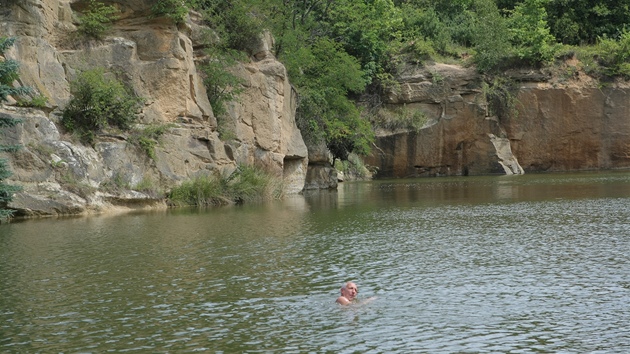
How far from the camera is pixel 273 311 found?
12727mm

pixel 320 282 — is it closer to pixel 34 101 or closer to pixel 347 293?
pixel 347 293

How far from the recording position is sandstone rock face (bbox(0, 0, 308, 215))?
28.3 meters

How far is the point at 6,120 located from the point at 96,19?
9967 millimetres

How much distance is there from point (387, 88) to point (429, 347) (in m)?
48.3

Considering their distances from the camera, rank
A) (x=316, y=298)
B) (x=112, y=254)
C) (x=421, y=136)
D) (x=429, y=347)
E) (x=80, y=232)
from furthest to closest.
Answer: (x=421, y=136) < (x=80, y=232) < (x=112, y=254) < (x=316, y=298) < (x=429, y=347)

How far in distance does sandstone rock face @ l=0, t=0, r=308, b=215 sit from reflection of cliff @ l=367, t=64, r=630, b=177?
15823mm

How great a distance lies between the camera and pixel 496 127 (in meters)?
57.2

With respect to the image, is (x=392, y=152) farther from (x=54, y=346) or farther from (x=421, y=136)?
(x=54, y=346)

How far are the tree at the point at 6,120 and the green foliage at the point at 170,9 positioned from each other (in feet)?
32.1

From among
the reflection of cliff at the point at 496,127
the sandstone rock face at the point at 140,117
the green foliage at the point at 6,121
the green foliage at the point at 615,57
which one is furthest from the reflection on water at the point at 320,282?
the green foliage at the point at 615,57

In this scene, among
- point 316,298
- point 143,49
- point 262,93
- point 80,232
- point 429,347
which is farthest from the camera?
point 262,93

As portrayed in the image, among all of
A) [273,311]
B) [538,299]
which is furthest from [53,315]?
[538,299]

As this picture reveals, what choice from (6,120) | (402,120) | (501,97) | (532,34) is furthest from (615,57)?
(6,120)

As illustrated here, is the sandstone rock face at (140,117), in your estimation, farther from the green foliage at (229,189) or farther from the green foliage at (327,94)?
the green foliage at (327,94)
